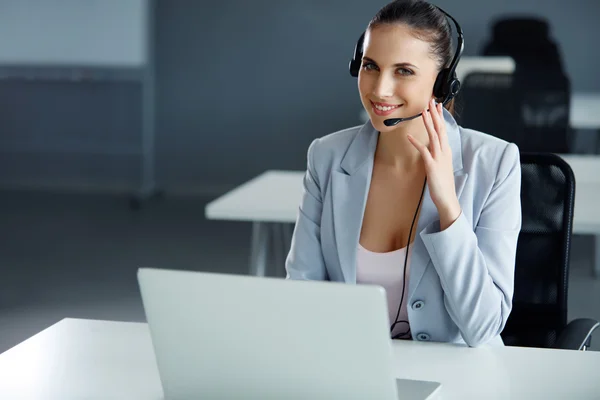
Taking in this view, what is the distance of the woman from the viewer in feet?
4.95

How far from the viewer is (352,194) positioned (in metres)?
1.70

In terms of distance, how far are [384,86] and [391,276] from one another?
13.2 inches

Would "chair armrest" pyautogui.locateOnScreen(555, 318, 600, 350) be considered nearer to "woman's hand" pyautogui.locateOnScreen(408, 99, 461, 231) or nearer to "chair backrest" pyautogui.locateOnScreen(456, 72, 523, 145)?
"woman's hand" pyautogui.locateOnScreen(408, 99, 461, 231)

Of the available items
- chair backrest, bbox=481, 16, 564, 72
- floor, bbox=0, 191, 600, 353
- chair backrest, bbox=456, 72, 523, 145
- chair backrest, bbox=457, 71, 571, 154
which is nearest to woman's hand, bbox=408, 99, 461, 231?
floor, bbox=0, 191, 600, 353

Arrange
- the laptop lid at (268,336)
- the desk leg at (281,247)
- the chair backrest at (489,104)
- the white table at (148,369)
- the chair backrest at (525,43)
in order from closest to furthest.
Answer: the laptop lid at (268,336), the white table at (148,369), the desk leg at (281,247), the chair backrest at (489,104), the chair backrest at (525,43)

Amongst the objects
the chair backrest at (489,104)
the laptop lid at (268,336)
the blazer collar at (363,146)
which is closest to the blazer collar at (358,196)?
the blazer collar at (363,146)

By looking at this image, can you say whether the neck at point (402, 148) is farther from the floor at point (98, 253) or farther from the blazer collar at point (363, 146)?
the floor at point (98, 253)

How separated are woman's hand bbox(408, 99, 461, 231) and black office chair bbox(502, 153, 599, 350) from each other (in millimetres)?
371

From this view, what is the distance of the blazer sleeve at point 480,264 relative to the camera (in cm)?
149

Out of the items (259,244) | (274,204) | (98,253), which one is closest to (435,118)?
(274,204)

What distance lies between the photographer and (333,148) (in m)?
1.77

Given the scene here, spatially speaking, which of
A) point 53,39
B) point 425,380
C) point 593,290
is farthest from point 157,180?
point 425,380

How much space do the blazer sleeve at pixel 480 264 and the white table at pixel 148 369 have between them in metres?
0.06

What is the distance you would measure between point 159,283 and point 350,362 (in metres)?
0.24
